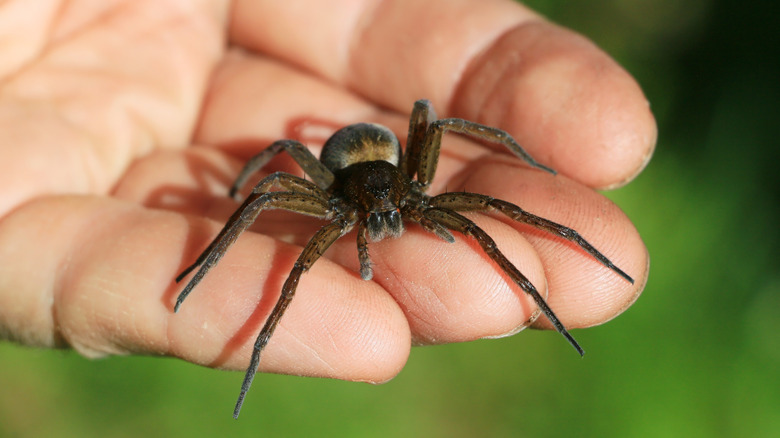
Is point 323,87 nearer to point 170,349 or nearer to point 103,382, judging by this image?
point 170,349

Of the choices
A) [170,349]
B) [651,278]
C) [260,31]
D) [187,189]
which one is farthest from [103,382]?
[651,278]

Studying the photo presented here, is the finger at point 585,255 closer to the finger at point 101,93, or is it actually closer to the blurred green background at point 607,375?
the blurred green background at point 607,375

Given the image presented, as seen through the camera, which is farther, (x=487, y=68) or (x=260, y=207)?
(x=487, y=68)

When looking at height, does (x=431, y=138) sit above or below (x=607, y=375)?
above

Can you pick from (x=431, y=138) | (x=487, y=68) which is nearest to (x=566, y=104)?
(x=487, y=68)

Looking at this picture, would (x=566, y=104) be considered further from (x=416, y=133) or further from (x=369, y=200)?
(x=369, y=200)

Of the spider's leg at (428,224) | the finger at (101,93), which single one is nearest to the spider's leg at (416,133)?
the spider's leg at (428,224)
